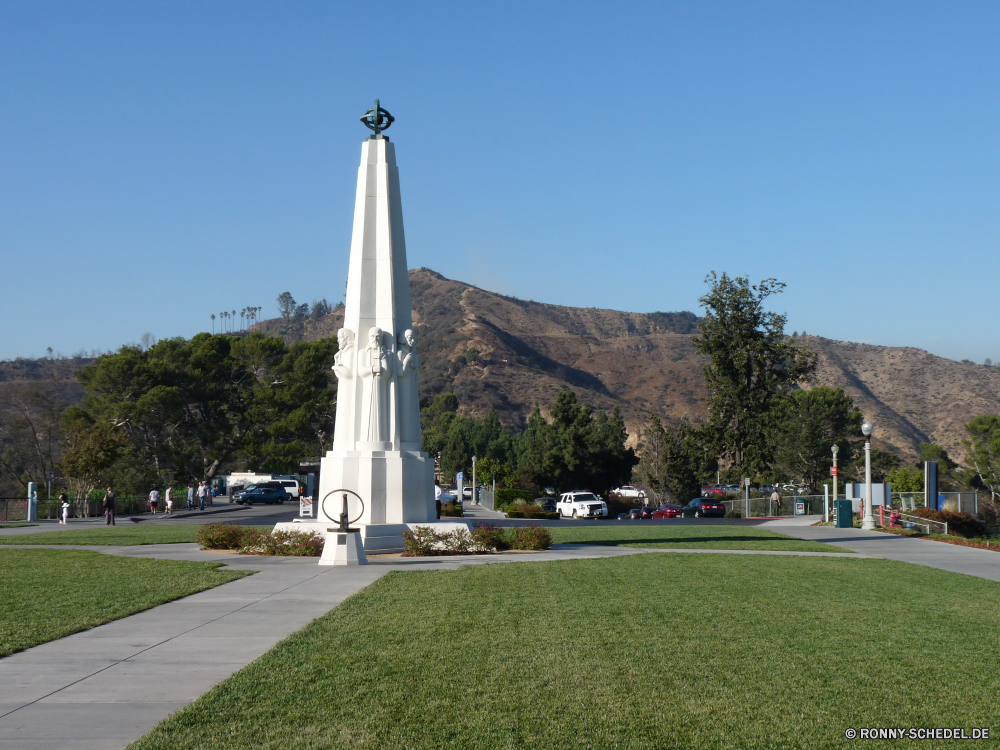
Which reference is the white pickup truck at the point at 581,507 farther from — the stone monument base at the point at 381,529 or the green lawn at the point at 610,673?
the green lawn at the point at 610,673

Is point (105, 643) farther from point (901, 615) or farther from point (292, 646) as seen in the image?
point (901, 615)

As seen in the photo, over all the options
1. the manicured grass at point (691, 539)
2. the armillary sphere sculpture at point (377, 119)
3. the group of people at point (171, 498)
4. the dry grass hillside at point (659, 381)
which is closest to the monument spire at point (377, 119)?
the armillary sphere sculpture at point (377, 119)

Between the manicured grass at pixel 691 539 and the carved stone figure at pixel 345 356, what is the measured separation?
24.6 ft

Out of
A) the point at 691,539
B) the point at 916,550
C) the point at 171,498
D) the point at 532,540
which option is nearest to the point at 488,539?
the point at 532,540

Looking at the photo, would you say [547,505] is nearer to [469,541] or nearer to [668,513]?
[668,513]

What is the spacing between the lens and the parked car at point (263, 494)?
62.1 m

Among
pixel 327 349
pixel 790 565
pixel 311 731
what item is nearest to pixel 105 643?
pixel 311 731

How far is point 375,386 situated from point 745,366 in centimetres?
4606

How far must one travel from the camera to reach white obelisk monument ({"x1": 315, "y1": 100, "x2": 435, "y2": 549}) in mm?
21594

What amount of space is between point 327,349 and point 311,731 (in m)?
75.1

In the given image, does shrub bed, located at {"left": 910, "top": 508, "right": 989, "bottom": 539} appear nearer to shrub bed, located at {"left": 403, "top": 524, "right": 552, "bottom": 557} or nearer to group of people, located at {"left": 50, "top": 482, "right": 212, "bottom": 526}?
shrub bed, located at {"left": 403, "top": 524, "right": 552, "bottom": 557}

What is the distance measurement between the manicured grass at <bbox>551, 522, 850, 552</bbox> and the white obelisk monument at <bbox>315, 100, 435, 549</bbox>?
5.53 metres

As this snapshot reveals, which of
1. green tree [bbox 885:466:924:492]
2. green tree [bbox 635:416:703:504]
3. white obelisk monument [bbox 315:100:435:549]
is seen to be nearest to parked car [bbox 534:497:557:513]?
green tree [bbox 635:416:703:504]

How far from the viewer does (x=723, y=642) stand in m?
8.91
